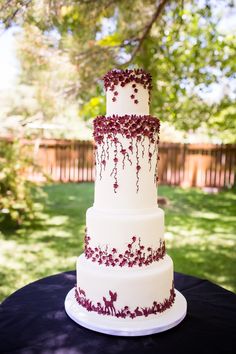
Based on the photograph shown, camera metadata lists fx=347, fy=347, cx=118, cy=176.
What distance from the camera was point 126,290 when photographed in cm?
211

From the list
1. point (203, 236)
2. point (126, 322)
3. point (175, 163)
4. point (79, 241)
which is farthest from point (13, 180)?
point (175, 163)

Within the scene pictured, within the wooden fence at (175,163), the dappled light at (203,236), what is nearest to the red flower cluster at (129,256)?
the dappled light at (203,236)

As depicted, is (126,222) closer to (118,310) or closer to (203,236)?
(118,310)

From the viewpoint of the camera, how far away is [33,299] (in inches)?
93.0

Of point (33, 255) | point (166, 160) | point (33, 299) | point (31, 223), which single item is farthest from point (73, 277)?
point (166, 160)

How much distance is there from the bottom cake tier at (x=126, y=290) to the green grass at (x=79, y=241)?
2121 millimetres

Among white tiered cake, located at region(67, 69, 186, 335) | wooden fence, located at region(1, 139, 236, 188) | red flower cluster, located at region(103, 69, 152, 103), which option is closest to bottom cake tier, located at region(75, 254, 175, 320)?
white tiered cake, located at region(67, 69, 186, 335)

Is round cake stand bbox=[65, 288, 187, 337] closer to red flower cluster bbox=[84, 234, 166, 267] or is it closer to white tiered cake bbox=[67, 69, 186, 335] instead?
white tiered cake bbox=[67, 69, 186, 335]

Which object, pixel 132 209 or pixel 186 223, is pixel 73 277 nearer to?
pixel 132 209

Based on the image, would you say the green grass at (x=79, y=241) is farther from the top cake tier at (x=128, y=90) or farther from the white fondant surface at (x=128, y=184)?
the top cake tier at (x=128, y=90)

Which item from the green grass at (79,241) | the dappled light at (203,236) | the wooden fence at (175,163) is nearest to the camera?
the green grass at (79,241)

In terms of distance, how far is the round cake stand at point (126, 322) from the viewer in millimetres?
1960

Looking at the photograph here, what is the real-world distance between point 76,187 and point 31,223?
4.56 m

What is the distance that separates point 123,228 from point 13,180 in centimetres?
430
